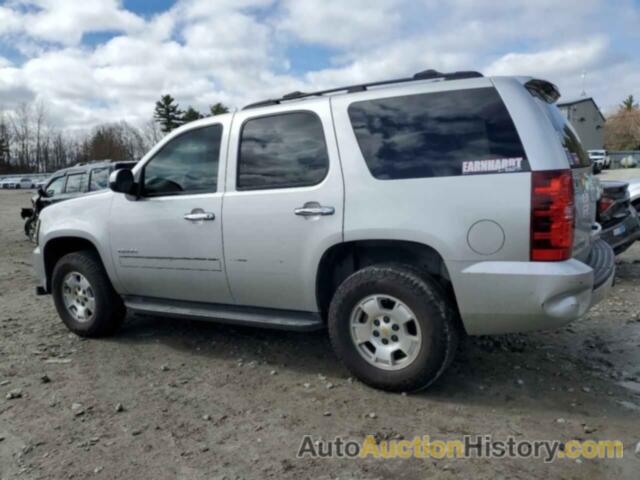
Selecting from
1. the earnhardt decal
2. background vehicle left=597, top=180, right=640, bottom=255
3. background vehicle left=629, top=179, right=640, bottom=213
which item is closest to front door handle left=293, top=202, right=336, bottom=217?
the earnhardt decal

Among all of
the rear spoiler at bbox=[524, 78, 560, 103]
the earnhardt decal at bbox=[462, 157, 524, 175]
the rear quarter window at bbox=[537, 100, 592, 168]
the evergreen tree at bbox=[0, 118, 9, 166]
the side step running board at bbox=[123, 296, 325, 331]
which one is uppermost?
the evergreen tree at bbox=[0, 118, 9, 166]

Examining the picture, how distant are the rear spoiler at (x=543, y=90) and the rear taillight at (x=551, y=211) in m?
0.65

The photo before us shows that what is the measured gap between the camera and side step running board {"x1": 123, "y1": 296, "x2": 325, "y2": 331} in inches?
150

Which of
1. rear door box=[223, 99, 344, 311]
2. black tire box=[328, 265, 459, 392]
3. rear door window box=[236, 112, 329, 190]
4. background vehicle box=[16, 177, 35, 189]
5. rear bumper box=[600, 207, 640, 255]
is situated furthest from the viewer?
background vehicle box=[16, 177, 35, 189]

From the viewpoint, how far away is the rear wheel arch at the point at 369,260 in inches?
138

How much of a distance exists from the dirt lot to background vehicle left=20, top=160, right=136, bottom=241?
6.28 m

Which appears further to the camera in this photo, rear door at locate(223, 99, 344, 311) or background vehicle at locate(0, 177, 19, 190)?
background vehicle at locate(0, 177, 19, 190)

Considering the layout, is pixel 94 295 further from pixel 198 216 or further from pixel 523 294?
pixel 523 294

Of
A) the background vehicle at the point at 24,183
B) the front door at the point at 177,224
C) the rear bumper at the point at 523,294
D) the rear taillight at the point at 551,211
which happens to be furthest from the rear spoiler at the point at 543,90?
the background vehicle at the point at 24,183

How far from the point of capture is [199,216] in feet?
13.4

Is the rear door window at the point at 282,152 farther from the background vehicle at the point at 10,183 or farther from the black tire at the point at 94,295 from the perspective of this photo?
the background vehicle at the point at 10,183

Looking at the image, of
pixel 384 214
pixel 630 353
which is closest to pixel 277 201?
pixel 384 214

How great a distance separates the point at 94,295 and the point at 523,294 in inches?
144

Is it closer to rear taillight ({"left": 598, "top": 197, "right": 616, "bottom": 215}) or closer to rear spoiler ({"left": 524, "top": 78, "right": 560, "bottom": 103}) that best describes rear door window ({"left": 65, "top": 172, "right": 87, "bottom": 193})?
rear taillight ({"left": 598, "top": 197, "right": 616, "bottom": 215})
